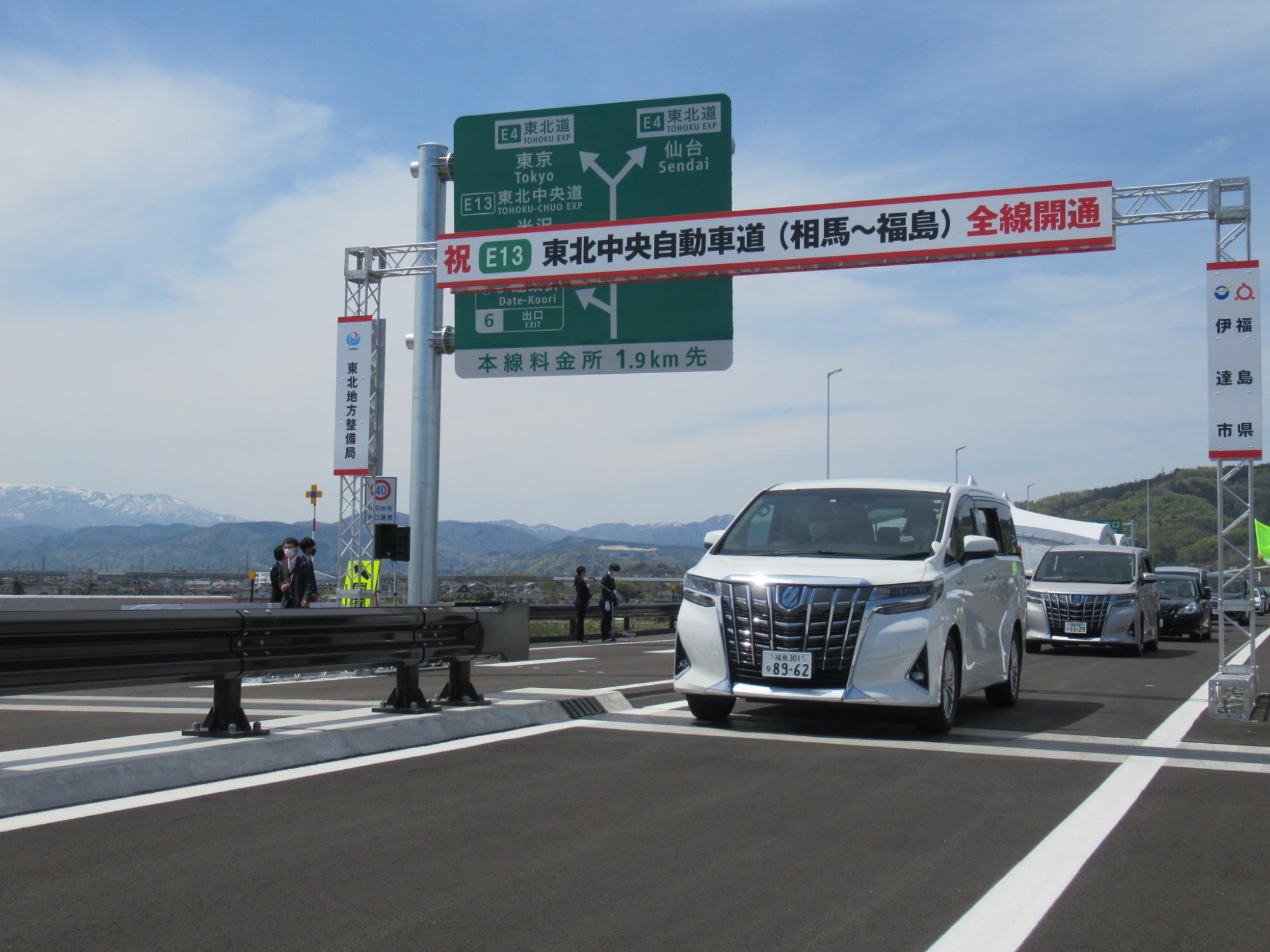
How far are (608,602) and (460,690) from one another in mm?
16161

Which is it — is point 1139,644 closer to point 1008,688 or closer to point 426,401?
point 1008,688

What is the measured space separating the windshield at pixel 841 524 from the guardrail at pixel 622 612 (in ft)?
41.4

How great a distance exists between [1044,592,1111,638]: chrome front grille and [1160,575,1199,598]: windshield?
715 cm

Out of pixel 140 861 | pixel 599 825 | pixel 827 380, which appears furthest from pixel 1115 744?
pixel 827 380

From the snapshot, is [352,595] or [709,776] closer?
[709,776]

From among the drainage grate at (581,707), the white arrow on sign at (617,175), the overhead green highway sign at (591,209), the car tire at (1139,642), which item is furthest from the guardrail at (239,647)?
the car tire at (1139,642)

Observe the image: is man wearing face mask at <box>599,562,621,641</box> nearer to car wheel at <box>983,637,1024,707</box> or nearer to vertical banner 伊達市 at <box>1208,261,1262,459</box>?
car wheel at <box>983,637,1024,707</box>

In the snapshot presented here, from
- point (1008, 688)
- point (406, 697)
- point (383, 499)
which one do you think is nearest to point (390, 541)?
point (383, 499)

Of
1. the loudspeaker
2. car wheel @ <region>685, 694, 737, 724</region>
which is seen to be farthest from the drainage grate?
the loudspeaker

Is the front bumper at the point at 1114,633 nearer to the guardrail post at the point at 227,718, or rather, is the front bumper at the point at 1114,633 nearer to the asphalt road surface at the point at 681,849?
the asphalt road surface at the point at 681,849

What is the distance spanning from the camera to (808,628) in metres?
8.75

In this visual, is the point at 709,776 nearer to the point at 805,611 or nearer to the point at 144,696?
the point at 805,611

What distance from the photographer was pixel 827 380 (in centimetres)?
4562

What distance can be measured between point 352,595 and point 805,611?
1038 cm
